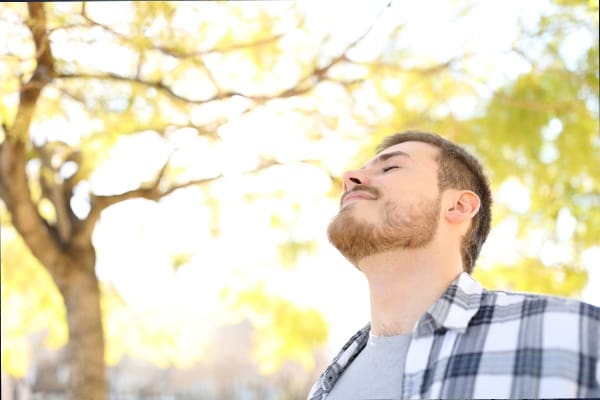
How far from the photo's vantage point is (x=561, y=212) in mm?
3520

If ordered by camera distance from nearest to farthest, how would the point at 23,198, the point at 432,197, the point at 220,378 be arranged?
the point at 432,197 < the point at 23,198 < the point at 220,378

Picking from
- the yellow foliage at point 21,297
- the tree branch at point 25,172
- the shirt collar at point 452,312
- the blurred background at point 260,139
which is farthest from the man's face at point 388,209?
Result: the yellow foliage at point 21,297

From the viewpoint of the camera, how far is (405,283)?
5.01 feet

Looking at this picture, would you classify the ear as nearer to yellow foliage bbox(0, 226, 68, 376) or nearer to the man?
the man

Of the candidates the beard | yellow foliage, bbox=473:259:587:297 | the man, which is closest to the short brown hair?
the man

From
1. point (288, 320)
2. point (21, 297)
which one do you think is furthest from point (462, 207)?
point (21, 297)

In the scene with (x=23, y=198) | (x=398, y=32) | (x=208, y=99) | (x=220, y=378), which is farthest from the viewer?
(x=220, y=378)

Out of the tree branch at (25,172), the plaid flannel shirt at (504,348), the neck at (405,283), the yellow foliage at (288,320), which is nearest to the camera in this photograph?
the plaid flannel shirt at (504,348)

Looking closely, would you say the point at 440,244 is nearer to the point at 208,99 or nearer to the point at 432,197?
the point at 432,197

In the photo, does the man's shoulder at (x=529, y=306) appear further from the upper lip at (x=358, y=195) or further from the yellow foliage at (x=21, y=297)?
the yellow foliage at (x=21, y=297)

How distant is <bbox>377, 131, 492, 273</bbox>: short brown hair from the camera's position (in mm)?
1671

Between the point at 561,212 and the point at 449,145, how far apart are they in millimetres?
1963

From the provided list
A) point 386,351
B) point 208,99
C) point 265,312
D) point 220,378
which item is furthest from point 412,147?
point 220,378

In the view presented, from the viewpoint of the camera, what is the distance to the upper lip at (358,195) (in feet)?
5.22
